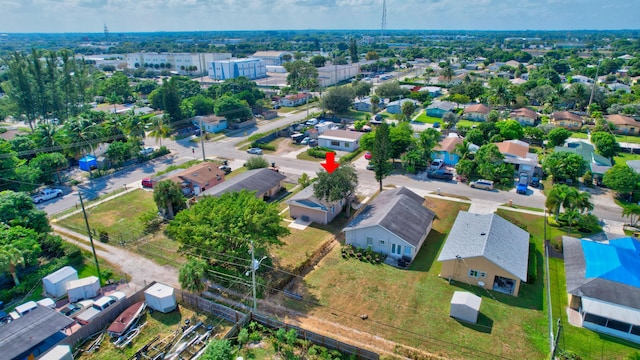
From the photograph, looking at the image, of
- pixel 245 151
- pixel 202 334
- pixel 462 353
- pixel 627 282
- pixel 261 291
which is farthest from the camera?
pixel 245 151

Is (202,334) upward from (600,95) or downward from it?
downward

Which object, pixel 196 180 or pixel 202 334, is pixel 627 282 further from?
pixel 196 180

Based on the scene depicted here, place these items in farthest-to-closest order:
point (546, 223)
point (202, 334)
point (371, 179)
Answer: point (371, 179) → point (546, 223) → point (202, 334)

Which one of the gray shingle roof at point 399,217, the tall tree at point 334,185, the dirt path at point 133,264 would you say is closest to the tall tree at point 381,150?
the gray shingle roof at point 399,217

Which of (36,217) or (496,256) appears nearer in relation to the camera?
(496,256)

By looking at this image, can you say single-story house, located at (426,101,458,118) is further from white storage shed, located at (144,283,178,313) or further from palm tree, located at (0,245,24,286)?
palm tree, located at (0,245,24,286)

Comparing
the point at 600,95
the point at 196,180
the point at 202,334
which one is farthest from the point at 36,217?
the point at 600,95
